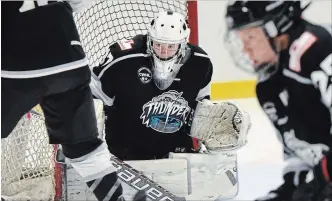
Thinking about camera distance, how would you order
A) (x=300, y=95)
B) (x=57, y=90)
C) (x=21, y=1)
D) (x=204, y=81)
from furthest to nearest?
(x=204, y=81) < (x=57, y=90) < (x=21, y=1) < (x=300, y=95)

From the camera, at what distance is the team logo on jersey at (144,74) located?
2.27m

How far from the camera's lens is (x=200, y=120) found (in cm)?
230

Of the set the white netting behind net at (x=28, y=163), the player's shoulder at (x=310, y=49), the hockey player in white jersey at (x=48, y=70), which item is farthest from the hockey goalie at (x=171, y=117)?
the player's shoulder at (x=310, y=49)

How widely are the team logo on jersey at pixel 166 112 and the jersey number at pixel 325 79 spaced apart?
1.06 m

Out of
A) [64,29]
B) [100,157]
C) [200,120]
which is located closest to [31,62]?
[64,29]

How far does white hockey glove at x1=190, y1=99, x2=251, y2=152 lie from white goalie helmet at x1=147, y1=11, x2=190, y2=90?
0.18 meters

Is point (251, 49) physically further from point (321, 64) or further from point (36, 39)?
point (36, 39)

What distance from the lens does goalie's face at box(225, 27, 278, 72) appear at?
4.27 ft

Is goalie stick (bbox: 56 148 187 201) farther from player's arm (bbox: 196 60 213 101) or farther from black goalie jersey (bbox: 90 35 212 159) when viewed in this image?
player's arm (bbox: 196 60 213 101)

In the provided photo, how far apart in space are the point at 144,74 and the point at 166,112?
0.15m

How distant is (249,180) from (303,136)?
3.69 feet

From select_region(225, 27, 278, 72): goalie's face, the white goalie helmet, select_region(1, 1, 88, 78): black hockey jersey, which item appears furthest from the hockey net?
select_region(225, 27, 278, 72): goalie's face

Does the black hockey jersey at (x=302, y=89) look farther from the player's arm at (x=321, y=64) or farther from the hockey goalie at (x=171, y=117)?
the hockey goalie at (x=171, y=117)

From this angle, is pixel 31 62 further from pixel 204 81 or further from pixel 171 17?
pixel 204 81
